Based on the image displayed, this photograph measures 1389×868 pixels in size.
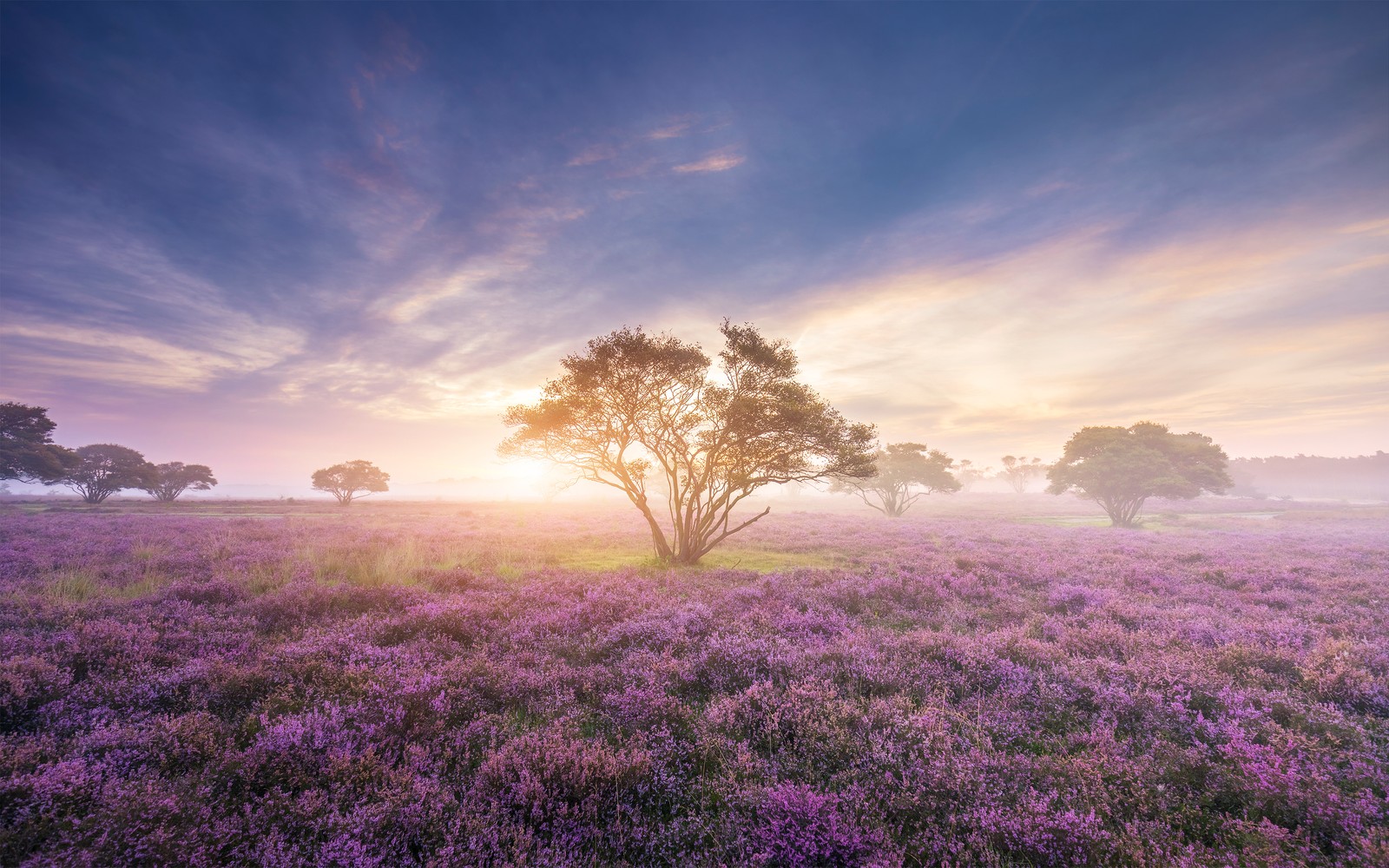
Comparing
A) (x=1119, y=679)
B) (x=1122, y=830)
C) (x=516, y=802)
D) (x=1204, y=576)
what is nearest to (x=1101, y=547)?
(x=1204, y=576)

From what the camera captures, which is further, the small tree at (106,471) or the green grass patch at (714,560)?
the small tree at (106,471)

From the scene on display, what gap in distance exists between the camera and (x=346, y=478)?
62.4m

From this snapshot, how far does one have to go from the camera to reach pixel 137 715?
490 centimetres

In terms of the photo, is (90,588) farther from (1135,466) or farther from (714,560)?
(1135,466)

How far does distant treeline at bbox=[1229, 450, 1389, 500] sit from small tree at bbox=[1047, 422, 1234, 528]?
108 metres

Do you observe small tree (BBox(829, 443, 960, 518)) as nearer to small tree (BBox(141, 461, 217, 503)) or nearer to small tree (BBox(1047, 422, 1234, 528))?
small tree (BBox(1047, 422, 1234, 528))

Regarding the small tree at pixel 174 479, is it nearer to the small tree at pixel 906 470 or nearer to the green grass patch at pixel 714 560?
the green grass patch at pixel 714 560

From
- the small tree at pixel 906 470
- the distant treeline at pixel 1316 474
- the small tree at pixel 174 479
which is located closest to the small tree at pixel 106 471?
the small tree at pixel 174 479

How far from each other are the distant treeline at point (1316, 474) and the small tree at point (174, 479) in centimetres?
19635

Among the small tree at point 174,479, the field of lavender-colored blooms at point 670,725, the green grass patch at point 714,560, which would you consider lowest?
the green grass patch at point 714,560

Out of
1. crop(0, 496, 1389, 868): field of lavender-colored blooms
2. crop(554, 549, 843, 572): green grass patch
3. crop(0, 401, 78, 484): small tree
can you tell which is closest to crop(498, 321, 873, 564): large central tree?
crop(554, 549, 843, 572): green grass patch

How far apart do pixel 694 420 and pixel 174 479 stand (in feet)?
232

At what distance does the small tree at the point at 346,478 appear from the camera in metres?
61.5

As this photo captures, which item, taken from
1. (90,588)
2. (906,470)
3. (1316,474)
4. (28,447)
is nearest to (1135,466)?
(906,470)
